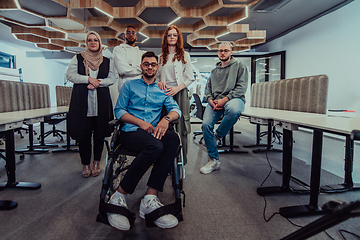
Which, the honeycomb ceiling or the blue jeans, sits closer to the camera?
the blue jeans

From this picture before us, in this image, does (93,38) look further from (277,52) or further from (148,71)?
(277,52)

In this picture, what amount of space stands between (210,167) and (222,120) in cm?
58

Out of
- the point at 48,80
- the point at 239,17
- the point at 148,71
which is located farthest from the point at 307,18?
the point at 48,80

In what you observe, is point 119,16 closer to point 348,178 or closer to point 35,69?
point 348,178

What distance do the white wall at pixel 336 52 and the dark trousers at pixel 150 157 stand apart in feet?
15.5

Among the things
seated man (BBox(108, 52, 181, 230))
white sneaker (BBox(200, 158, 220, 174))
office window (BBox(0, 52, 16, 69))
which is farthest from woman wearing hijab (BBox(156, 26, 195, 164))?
office window (BBox(0, 52, 16, 69))

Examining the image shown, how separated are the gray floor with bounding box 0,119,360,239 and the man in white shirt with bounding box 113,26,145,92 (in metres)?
1.16

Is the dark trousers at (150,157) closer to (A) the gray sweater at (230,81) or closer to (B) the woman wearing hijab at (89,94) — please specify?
(B) the woman wearing hijab at (89,94)

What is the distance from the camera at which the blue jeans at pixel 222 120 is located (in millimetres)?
2314

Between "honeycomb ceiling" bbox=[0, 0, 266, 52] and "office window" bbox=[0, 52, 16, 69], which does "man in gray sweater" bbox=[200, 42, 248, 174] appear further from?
"office window" bbox=[0, 52, 16, 69]

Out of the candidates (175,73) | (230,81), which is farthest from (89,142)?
(230,81)

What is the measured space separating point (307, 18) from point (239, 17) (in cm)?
277

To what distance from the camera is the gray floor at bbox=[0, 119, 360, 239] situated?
1.32m

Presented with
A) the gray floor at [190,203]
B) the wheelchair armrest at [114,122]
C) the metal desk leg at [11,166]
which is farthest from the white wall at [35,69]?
the wheelchair armrest at [114,122]
